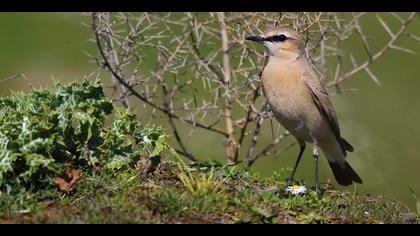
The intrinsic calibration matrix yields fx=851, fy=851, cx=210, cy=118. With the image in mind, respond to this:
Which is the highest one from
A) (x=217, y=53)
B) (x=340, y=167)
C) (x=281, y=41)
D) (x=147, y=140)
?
(x=217, y=53)

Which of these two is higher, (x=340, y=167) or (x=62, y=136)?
(x=62, y=136)

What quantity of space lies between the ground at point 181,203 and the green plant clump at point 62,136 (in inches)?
4.8

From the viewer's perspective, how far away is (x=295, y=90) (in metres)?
7.55

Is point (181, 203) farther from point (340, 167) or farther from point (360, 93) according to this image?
point (360, 93)

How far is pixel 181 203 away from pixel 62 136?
3.54 feet

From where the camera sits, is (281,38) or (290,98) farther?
(281,38)

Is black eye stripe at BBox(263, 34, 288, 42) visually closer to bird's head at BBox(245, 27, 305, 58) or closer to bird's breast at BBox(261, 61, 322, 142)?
bird's head at BBox(245, 27, 305, 58)

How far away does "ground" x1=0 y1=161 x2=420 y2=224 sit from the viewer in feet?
18.6

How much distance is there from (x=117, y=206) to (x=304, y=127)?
8.16 ft

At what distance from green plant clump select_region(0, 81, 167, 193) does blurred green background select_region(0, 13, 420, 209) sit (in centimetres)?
421

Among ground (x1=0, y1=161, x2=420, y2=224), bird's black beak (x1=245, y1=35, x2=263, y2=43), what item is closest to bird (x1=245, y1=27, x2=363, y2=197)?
bird's black beak (x1=245, y1=35, x2=263, y2=43)

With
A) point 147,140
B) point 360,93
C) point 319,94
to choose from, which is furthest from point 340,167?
point 360,93
